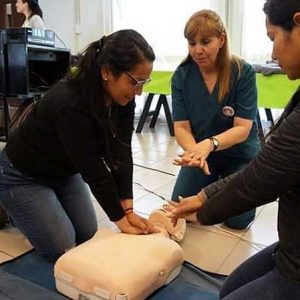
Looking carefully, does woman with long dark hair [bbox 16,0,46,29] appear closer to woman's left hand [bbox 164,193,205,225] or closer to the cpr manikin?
the cpr manikin

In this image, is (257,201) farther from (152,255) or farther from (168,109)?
(168,109)

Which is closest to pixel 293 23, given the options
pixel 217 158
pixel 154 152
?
pixel 217 158

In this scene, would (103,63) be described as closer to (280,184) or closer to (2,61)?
(280,184)

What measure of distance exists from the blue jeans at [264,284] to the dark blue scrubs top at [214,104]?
836mm

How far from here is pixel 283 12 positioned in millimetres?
718

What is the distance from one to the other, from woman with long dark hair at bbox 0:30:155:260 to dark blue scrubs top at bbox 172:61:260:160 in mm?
420

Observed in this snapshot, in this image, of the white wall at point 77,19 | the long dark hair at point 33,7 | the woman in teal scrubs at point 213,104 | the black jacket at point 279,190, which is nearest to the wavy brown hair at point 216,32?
the woman in teal scrubs at point 213,104

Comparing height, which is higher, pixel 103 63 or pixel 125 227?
pixel 103 63

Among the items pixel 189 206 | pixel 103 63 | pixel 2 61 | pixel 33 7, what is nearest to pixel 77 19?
pixel 33 7

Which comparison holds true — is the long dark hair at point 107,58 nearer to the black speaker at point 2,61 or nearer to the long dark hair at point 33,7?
the black speaker at point 2,61

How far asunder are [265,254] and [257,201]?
0.99 ft

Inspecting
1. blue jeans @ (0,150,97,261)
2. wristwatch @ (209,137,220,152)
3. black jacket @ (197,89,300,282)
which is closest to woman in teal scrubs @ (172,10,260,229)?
wristwatch @ (209,137,220,152)

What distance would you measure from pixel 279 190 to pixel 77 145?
683 mm

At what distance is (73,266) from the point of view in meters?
1.22
